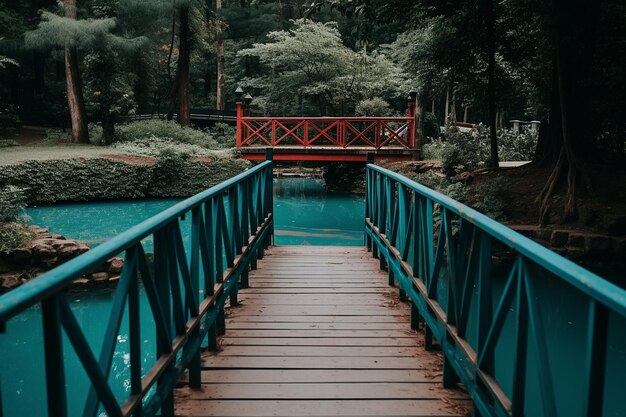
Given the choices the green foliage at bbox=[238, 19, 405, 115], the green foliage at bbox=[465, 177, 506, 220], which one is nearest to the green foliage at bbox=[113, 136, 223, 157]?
the green foliage at bbox=[238, 19, 405, 115]

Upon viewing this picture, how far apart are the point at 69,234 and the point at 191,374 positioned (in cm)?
876

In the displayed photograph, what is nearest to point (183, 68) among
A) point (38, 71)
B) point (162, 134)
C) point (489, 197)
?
point (162, 134)

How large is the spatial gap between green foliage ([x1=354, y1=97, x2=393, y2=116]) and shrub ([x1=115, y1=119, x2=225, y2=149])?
5464 mm

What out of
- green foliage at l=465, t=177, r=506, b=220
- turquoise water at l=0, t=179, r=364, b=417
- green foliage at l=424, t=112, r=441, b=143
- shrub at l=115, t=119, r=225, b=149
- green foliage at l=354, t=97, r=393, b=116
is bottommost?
turquoise water at l=0, t=179, r=364, b=417

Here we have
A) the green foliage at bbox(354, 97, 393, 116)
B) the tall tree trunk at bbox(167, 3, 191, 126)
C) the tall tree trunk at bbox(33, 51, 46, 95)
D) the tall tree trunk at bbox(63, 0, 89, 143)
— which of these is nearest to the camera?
the tall tree trunk at bbox(63, 0, 89, 143)

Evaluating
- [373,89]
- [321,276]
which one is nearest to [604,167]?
[321,276]

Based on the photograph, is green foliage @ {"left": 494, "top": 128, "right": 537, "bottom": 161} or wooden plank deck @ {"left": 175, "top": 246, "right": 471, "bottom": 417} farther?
green foliage @ {"left": 494, "top": 128, "right": 537, "bottom": 161}

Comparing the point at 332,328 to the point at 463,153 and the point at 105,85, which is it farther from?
the point at 105,85

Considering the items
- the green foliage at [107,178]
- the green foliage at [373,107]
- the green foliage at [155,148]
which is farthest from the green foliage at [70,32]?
the green foliage at [373,107]

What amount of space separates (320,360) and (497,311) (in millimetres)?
1482

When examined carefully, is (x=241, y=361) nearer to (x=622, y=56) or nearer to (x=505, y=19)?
(x=622, y=56)

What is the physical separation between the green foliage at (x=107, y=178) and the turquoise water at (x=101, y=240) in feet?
1.14

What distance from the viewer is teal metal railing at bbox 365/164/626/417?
53.4 inches

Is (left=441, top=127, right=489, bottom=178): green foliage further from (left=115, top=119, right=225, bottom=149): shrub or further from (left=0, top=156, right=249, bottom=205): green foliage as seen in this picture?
(left=115, top=119, right=225, bottom=149): shrub
